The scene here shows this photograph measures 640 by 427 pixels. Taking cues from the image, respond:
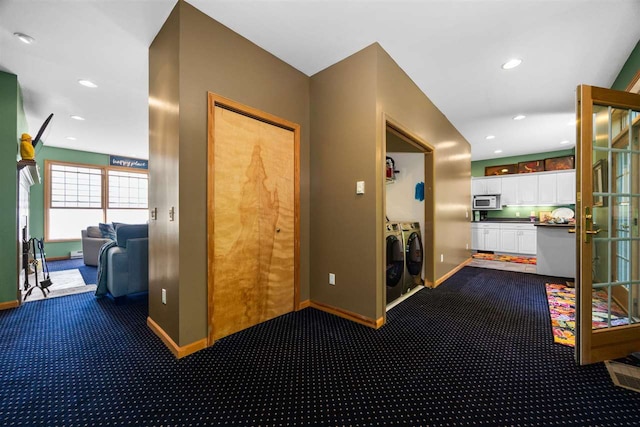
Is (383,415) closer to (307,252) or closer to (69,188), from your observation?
(307,252)

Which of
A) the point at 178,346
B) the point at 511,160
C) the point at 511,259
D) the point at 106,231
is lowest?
the point at 511,259

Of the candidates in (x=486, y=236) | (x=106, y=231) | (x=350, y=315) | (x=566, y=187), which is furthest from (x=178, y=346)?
(x=566, y=187)

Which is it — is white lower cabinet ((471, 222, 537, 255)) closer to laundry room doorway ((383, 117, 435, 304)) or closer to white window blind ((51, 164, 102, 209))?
laundry room doorway ((383, 117, 435, 304))

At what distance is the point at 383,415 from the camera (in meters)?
1.31

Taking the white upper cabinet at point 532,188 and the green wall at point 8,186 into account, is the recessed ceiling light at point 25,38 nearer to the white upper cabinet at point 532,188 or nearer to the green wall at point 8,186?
the green wall at point 8,186

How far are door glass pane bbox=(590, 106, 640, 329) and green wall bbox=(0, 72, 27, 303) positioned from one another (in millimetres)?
5486

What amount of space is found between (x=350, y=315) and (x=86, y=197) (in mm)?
7359

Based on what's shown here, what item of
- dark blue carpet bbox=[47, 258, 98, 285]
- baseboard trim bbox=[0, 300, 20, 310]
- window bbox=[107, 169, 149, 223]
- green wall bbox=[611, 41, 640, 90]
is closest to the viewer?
green wall bbox=[611, 41, 640, 90]

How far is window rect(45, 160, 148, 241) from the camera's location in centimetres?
595

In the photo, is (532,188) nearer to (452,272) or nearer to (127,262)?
(452,272)

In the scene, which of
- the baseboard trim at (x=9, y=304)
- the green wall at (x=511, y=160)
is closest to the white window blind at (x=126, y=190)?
the baseboard trim at (x=9, y=304)

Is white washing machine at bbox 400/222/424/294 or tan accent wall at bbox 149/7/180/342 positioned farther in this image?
white washing machine at bbox 400/222/424/294

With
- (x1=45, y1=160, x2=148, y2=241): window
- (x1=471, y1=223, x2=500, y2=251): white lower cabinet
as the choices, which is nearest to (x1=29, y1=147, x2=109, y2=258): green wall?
(x1=45, y1=160, x2=148, y2=241): window

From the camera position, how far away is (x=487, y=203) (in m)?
7.00
